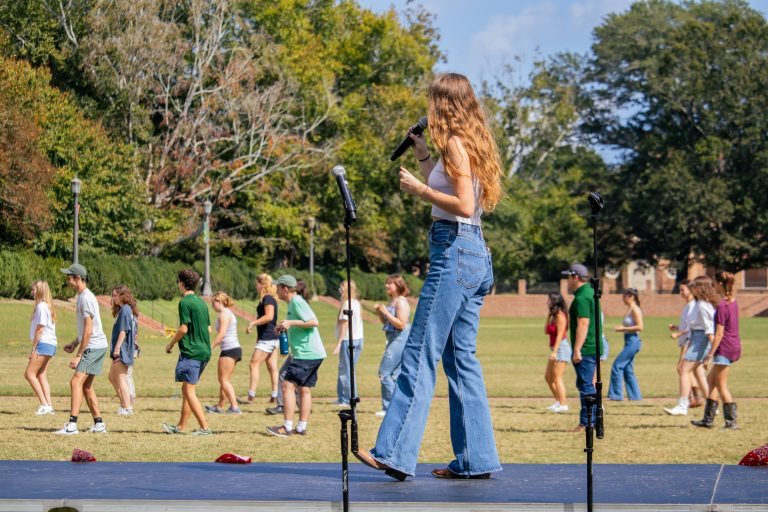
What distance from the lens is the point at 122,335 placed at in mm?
14391

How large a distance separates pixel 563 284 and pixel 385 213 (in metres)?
18.7

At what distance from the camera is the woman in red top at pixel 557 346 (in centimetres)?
1581

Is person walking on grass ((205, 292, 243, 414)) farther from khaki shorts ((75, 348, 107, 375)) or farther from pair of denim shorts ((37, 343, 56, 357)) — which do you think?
khaki shorts ((75, 348, 107, 375))

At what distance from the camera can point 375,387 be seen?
20812 mm

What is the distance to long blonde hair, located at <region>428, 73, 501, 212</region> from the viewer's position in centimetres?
635

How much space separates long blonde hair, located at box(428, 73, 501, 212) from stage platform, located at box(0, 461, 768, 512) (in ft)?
5.33

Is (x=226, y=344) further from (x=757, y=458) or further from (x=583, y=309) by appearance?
(x=757, y=458)

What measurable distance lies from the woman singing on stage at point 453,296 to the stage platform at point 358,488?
7.5 inches

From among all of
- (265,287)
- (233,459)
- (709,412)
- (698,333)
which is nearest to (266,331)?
(265,287)

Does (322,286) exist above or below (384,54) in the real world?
below

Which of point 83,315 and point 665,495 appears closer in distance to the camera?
point 665,495

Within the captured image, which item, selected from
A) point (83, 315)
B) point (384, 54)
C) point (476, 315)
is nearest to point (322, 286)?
point (384, 54)

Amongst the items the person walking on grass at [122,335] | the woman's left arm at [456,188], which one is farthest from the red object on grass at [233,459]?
the person walking on grass at [122,335]

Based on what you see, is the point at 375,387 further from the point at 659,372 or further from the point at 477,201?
the point at 477,201
